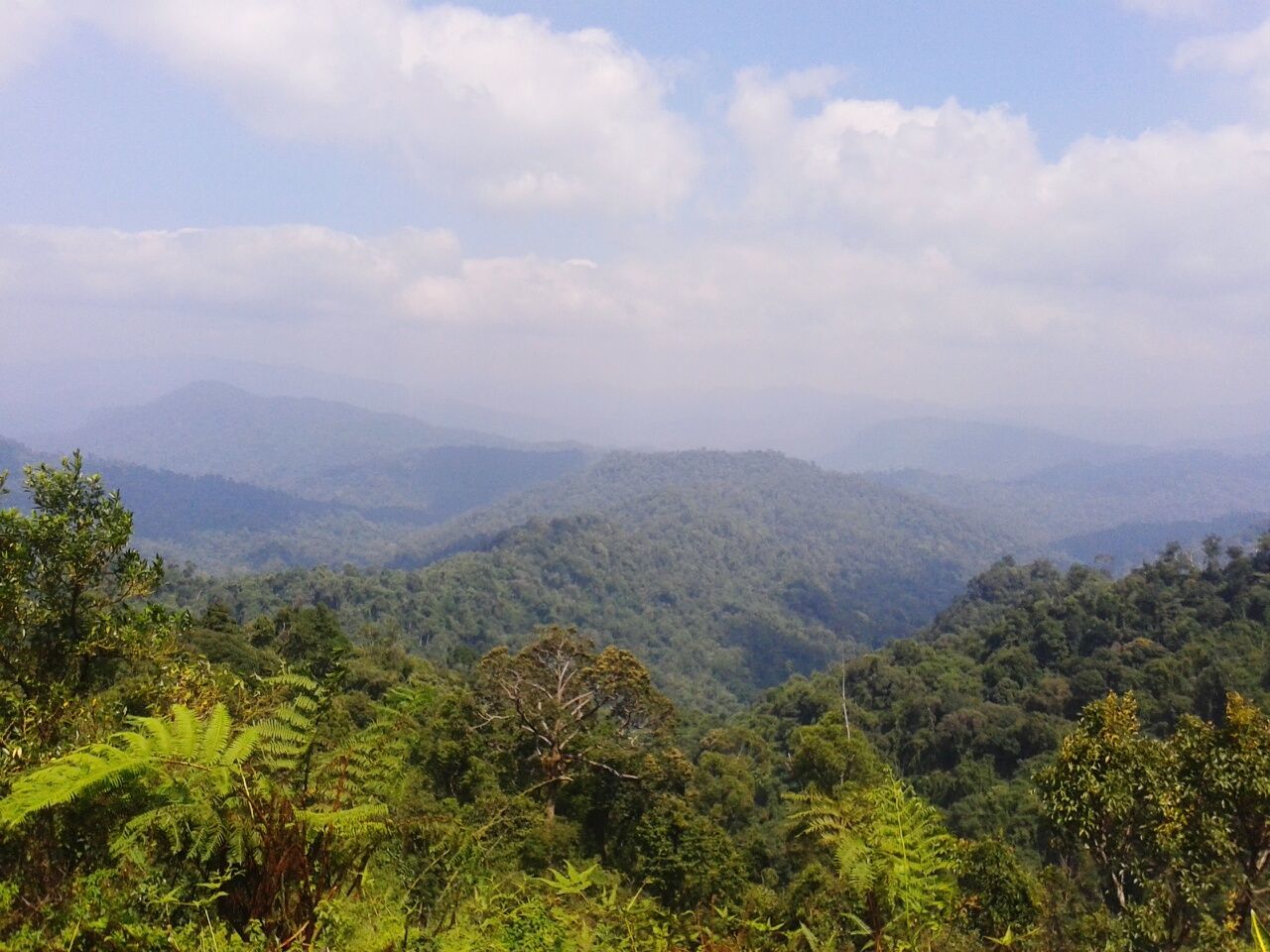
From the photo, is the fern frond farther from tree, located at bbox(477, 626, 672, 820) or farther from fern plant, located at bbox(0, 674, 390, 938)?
tree, located at bbox(477, 626, 672, 820)

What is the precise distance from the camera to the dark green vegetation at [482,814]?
278 cm

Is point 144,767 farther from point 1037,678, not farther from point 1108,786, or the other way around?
point 1037,678

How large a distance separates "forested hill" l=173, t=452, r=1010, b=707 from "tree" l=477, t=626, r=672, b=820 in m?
37.9

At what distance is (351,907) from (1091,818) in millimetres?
10544

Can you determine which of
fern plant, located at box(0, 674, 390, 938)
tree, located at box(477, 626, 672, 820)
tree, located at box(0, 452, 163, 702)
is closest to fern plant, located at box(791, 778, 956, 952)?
fern plant, located at box(0, 674, 390, 938)

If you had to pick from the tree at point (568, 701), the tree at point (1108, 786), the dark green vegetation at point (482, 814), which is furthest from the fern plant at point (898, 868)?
the tree at point (568, 701)

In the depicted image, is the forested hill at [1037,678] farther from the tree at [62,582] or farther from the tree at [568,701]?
the tree at [62,582]

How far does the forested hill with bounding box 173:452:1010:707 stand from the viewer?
3280 inches

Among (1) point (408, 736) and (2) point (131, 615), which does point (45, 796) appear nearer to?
(1) point (408, 736)

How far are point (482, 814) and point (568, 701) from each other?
216 inches

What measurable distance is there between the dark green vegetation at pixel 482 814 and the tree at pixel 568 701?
0.26ft

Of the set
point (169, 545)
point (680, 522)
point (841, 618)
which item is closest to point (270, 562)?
point (169, 545)

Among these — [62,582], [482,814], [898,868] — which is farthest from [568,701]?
[898,868]

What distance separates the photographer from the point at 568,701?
19.4 meters
